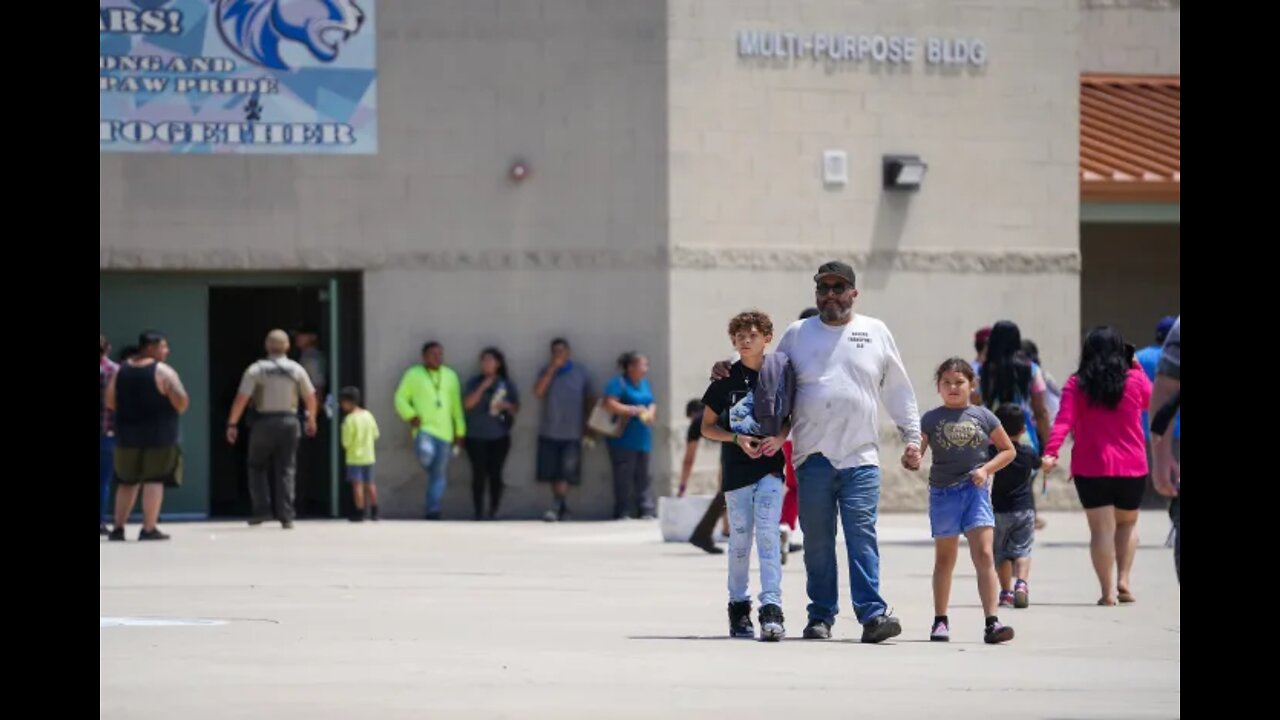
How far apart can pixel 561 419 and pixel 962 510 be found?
1242 centimetres

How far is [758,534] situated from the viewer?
1281cm

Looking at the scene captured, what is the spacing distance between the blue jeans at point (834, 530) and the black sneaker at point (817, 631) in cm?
4

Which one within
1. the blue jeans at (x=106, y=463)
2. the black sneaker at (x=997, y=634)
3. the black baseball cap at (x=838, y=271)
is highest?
the black baseball cap at (x=838, y=271)

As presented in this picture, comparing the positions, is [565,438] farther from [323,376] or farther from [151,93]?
[151,93]

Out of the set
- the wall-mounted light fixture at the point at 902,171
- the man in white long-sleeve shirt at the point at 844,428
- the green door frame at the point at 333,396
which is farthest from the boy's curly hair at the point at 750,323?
the wall-mounted light fixture at the point at 902,171

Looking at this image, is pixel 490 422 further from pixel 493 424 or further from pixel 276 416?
pixel 276 416

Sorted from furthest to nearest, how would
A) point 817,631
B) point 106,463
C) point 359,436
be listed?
point 359,436
point 106,463
point 817,631

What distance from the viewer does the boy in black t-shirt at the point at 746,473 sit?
12.7 meters

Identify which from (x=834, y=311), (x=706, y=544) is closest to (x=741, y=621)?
(x=834, y=311)

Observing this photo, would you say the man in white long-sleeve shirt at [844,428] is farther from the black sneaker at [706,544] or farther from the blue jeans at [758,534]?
the black sneaker at [706,544]
